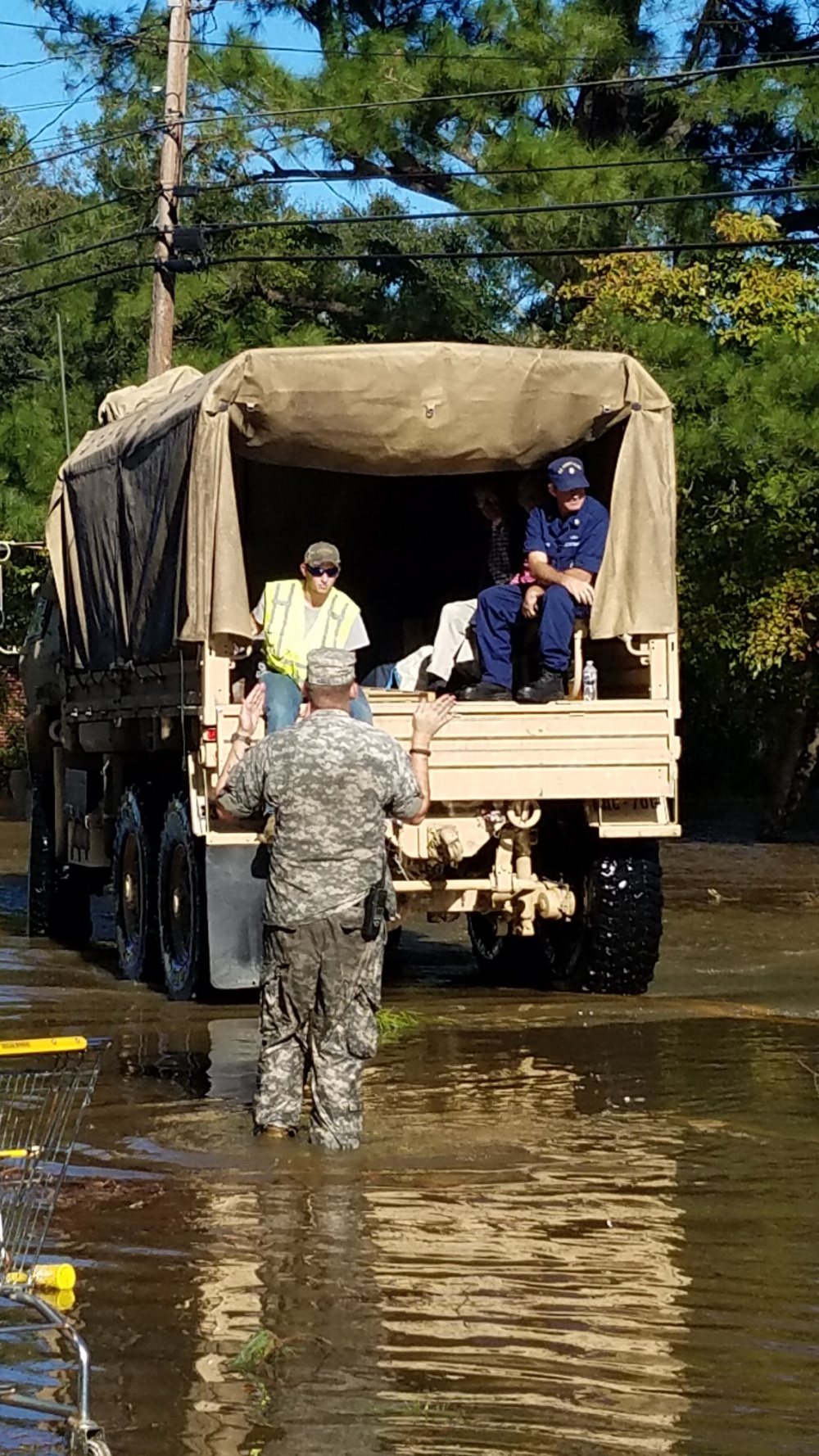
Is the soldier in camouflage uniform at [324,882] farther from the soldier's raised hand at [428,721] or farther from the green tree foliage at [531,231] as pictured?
the green tree foliage at [531,231]

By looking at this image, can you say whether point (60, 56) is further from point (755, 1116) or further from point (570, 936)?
point (755, 1116)

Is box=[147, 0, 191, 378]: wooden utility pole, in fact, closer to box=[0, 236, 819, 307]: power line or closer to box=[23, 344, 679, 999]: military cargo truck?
box=[0, 236, 819, 307]: power line

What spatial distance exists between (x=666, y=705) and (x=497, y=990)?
231cm

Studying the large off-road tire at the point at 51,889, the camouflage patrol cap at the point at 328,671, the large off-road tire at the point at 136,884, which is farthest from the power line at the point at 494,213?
the camouflage patrol cap at the point at 328,671

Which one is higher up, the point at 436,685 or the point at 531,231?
the point at 531,231

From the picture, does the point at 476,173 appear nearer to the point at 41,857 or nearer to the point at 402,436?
the point at 41,857

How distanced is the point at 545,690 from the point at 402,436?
1.39m

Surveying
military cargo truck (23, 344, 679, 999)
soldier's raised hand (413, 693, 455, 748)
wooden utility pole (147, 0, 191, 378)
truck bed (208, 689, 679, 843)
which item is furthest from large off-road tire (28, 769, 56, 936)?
soldier's raised hand (413, 693, 455, 748)

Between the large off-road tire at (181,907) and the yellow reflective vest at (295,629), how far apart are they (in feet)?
3.62

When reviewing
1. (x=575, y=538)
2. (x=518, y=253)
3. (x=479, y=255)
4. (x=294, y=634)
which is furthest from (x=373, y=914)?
(x=479, y=255)

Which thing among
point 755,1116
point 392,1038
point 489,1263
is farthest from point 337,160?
point 489,1263

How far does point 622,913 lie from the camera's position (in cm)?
1180

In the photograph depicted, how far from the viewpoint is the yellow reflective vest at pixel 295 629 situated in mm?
10820

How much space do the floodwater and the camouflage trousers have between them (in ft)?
0.60
